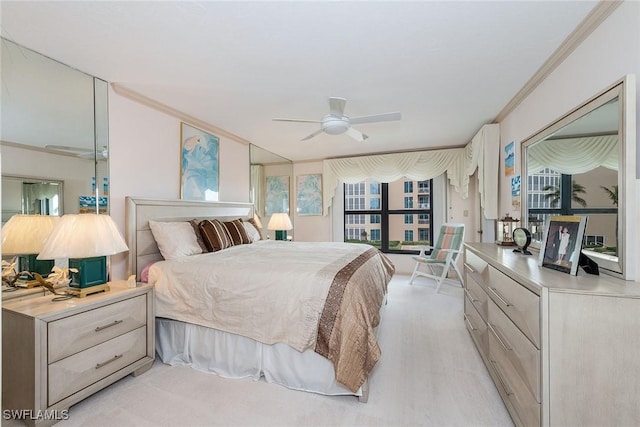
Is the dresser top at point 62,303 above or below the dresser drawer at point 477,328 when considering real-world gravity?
above

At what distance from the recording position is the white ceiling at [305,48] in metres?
1.71

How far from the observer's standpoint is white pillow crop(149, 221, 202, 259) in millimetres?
2742

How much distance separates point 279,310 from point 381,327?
1425 mm

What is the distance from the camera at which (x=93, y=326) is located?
1935 mm

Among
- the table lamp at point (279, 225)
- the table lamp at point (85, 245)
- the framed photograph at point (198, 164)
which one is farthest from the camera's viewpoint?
the table lamp at point (279, 225)

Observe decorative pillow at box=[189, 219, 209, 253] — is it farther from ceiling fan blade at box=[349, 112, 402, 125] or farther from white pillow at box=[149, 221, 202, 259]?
ceiling fan blade at box=[349, 112, 402, 125]

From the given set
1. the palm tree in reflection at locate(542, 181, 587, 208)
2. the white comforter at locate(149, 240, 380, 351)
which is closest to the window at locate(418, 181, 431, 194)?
the palm tree in reflection at locate(542, 181, 587, 208)

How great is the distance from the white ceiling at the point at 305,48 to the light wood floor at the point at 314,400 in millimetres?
2317

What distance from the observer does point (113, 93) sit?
8.71 ft

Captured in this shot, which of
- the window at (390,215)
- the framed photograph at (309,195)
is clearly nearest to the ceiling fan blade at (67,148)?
the framed photograph at (309,195)

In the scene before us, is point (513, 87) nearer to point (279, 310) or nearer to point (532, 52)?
point (532, 52)

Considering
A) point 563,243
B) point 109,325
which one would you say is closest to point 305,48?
point 563,243

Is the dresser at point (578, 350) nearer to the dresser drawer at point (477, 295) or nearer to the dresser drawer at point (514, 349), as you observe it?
the dresser drawer at point (514, 349)

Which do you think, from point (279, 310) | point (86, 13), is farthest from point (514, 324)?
point (86, 13)
